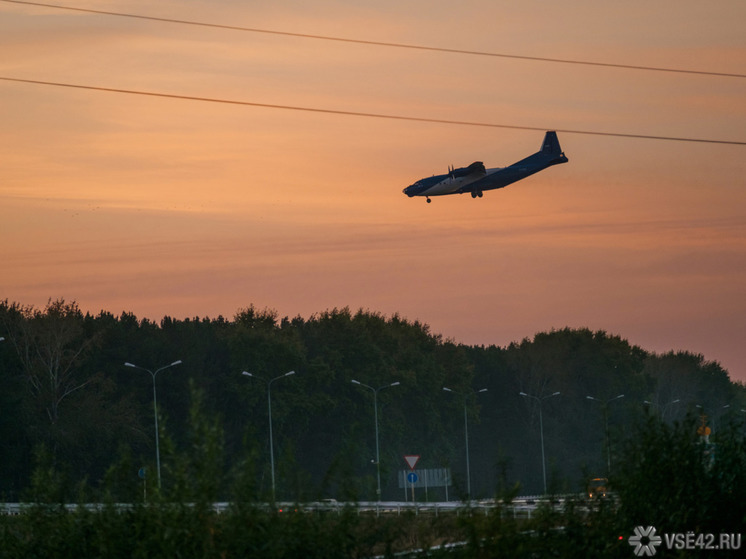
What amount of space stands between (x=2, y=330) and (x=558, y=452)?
3000 inches

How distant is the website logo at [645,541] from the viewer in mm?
20656

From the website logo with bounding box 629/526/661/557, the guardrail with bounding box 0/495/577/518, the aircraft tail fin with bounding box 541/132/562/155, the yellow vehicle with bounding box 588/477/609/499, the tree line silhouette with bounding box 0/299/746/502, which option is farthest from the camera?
the tree line silhouette with bounding box 0/299/746/502

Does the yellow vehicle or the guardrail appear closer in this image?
the guardrail

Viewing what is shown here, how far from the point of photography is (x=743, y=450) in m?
23.0

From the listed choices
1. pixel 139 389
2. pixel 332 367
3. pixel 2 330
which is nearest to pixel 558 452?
pixel 332 367

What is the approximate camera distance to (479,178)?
74.9 meters

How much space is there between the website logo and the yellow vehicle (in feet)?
3.17

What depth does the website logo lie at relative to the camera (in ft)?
67.8

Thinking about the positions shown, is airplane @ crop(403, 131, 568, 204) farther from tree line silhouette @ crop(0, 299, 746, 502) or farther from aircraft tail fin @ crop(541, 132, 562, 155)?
tree line silhouette @ crop(0, 299, 746, 502)

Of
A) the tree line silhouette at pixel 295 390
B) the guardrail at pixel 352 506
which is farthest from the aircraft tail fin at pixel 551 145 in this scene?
the guardrail at pixel 352 506

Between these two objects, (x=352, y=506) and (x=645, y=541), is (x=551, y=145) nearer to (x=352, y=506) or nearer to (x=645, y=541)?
(x=645, y=541)

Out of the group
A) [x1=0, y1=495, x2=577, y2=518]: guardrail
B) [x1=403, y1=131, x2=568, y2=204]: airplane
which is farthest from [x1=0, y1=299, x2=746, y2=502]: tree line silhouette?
[x1=0, y1=495, x2=577, y2=518]: guardrail

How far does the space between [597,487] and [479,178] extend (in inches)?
2117

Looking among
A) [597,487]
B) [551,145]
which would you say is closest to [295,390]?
[551,145]
